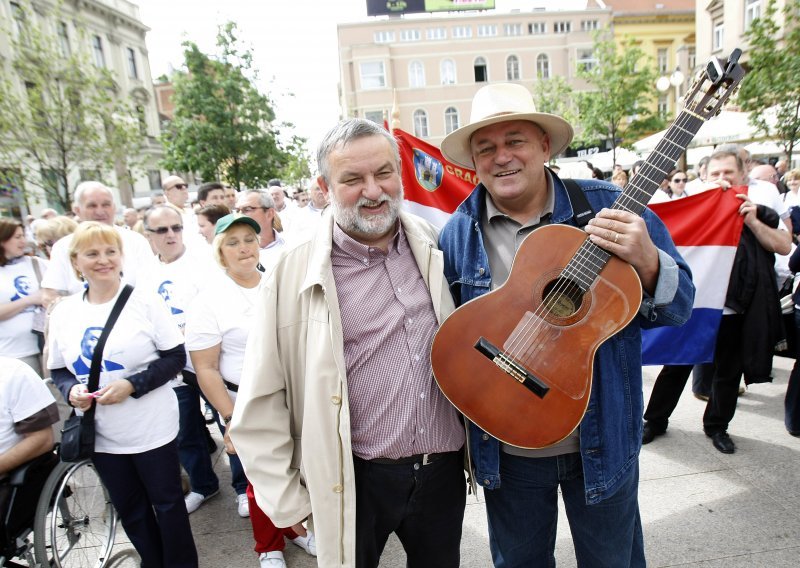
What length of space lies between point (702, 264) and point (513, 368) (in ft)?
8.54

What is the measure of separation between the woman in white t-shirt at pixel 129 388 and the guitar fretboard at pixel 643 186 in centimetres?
221

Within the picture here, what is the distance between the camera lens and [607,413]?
5.57 ft

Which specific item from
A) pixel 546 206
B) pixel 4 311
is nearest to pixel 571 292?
pixel 546 206

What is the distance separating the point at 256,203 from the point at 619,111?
19.9 m

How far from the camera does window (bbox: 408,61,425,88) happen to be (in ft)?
132

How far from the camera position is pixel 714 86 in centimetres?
164

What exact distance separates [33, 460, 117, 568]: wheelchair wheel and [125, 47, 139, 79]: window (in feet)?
117

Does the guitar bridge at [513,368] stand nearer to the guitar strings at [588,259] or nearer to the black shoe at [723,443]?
the guitar strings at [588,259]

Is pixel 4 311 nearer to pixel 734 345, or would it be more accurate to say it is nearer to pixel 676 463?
pixel 676 463

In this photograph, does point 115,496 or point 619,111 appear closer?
point 115,496

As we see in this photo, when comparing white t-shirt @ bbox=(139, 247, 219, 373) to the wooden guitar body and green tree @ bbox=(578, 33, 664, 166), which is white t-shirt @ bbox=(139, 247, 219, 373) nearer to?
the wooden guitar body

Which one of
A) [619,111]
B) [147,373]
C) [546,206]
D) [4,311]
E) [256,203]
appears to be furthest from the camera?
[619,111]

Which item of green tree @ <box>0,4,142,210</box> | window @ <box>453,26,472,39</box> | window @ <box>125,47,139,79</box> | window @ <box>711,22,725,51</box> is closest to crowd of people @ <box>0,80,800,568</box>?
green tree @ <box>0,4,142,210</box>

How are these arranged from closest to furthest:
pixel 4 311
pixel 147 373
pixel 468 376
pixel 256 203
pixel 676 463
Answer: pixel 468 376, pixel 147 373, pixel 676 463, pixel 4 311, pixel 256 203
